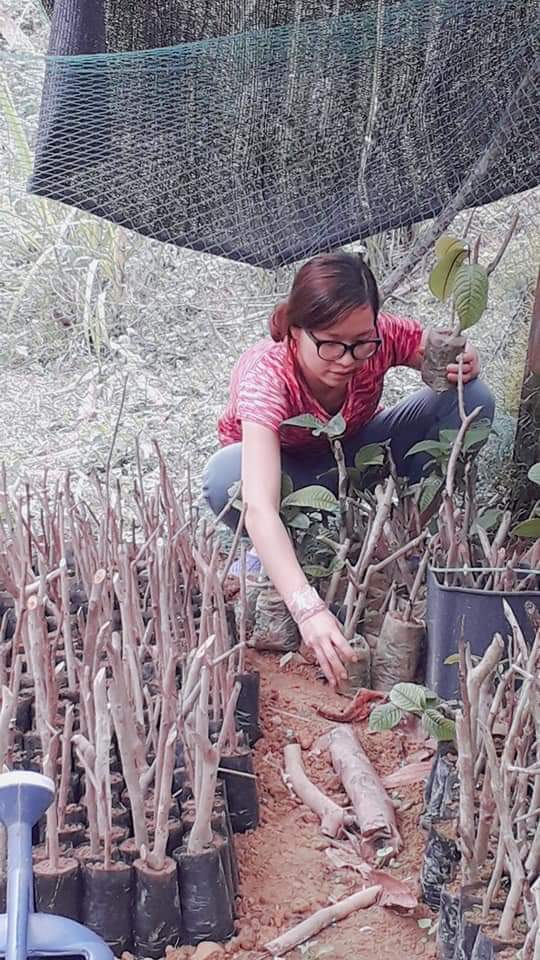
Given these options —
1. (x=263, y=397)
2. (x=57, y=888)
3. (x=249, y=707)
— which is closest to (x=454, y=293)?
(x=263, y=397)

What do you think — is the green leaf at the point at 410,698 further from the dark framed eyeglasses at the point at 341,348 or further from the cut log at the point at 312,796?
the dark framed eyeglasses at the point at 341,348

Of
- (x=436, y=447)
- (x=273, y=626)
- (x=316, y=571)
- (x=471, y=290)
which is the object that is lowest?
(x=273, y=626)

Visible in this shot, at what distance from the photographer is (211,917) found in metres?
1.37

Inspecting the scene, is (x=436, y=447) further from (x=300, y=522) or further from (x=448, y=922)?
(x=448, y=922)

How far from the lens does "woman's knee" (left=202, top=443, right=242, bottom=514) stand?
247cm

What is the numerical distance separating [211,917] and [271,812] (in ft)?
1.06

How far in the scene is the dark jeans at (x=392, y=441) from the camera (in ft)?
8.13

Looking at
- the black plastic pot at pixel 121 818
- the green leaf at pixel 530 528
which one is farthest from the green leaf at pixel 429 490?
the black plastic pot at pixel 121 818

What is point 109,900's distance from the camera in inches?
52.8

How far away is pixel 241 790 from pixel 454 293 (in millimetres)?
1123

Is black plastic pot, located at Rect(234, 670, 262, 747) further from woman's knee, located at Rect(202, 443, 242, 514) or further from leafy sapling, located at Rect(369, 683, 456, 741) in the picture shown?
woman's knee, located at Rect(202, 443, 242, 514)

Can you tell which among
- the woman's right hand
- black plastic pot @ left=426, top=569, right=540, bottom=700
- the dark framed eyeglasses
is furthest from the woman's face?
the woman's right hand

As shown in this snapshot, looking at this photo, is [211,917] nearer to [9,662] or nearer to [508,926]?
[508,926]

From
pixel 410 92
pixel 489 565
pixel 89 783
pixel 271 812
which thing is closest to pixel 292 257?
pixel 410 92
